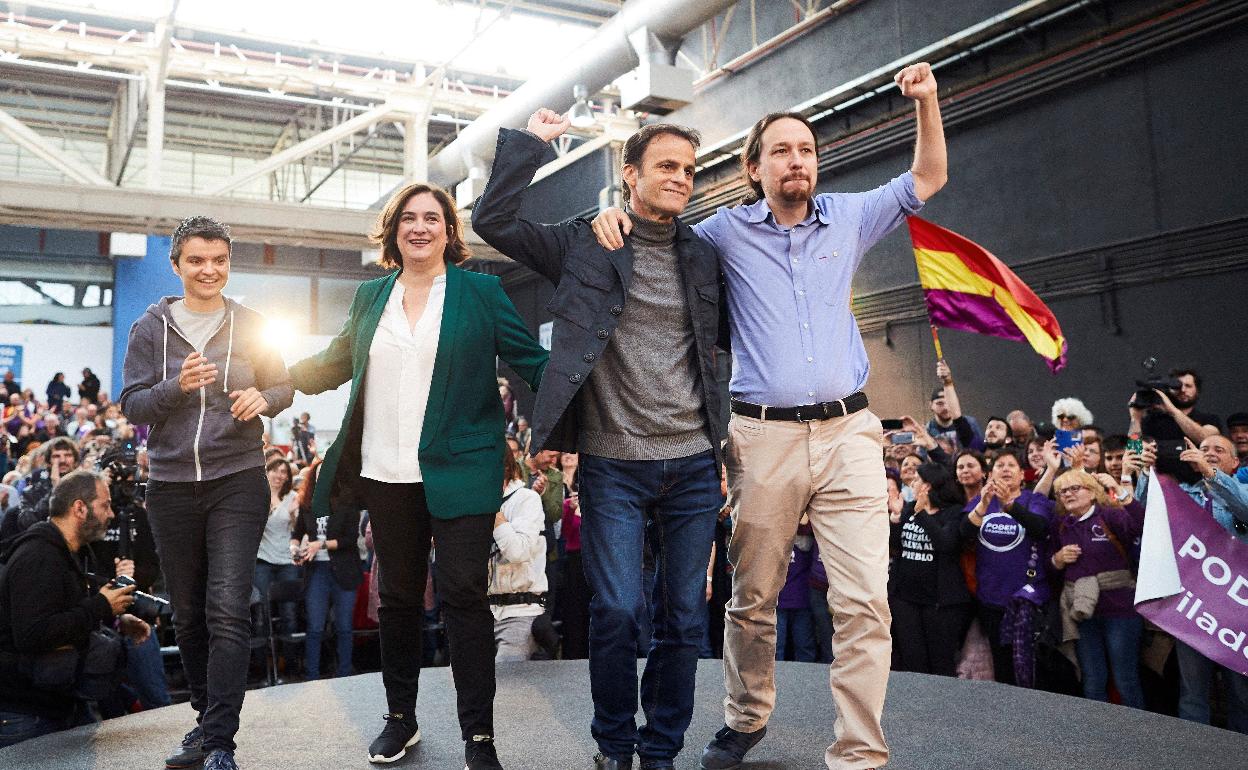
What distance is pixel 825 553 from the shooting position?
101 inches

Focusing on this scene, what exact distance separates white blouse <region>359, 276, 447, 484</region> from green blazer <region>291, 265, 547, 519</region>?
30 mm

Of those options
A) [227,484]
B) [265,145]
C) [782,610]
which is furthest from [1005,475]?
[265,145]

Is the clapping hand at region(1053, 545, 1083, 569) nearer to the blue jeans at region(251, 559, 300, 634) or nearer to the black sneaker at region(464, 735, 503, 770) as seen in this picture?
the black sneaker at region(464, 735, 503, 770)

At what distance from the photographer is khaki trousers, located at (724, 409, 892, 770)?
240 centimetres

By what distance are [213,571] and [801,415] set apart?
1721 millimetres

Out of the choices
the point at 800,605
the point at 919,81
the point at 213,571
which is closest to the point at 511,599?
the point at 800,605

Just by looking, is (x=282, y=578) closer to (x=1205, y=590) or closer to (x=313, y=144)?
(x=1205, y=590)

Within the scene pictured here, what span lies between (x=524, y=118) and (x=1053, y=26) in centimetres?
649

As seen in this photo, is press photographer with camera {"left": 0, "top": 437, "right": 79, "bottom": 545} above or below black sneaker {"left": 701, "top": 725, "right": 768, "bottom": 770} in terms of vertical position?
above

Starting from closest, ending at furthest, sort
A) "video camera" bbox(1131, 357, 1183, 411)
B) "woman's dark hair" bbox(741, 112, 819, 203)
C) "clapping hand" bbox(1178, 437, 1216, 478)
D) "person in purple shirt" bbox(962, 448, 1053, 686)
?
"woman's dark hair" bbox(741, 112, 819, 203) → "clapping hand" bbox(1178, 437, 1216, 478) → "person in purple shirt" bbox(962, 448, 1053, 686) → "video camera" bbox(1131, 357, 1183, 411)

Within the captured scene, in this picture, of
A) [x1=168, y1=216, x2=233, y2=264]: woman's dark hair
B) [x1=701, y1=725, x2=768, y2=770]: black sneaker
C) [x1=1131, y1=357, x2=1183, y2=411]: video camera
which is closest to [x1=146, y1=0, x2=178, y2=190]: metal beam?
[x1=168, y1=216, x2=233, y2=264]: woman's dark hair

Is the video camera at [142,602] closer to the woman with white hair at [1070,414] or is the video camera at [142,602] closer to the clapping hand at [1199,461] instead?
the clapping hand at [1199,461]

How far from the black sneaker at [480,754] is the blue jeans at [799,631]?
3.37m

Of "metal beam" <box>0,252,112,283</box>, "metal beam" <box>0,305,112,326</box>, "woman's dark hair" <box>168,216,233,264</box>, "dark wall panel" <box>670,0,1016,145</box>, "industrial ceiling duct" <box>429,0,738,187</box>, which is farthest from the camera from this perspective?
"metal beam" <box>0,252,112,283</box>
